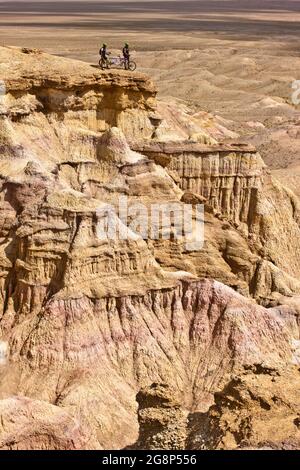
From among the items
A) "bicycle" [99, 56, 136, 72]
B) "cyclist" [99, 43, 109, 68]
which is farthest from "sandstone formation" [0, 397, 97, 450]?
"cyclist" [99, 43, 109, 68]

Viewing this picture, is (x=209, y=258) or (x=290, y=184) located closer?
(x=209, y=258)

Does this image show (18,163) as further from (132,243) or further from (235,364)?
(235,364)

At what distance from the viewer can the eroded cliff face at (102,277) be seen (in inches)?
1057

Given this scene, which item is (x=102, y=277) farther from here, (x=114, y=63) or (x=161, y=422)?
(x=114, y=63)

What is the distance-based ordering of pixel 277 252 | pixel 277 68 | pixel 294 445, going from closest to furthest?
pixel 294 445, pixel 277 252, pixel 277 68

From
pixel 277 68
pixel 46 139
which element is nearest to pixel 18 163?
pixel 46 139

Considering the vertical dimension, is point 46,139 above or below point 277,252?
above

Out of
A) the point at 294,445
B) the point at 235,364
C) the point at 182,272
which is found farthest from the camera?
the point at 182,272

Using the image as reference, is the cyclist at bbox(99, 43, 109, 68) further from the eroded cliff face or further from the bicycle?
the eroded cliff face

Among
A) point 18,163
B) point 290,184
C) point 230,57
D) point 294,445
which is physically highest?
point 18,163

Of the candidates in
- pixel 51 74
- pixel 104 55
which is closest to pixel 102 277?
pixel 51 74

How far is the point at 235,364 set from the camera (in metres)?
27.8

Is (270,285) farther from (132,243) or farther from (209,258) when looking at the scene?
(132,243)
